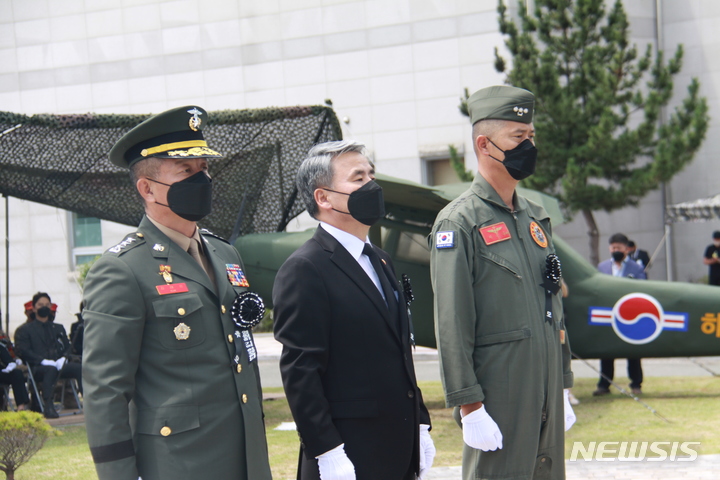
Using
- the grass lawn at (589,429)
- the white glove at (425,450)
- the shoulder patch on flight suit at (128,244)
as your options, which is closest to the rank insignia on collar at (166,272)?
the shoulder patch on flight suit at (128,244)

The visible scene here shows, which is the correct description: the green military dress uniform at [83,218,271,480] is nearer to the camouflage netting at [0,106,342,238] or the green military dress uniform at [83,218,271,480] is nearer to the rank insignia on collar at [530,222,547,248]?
the rank insignia on collar at [530,222,547,248]

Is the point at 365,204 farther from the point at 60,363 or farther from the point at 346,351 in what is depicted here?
the point at 60,363

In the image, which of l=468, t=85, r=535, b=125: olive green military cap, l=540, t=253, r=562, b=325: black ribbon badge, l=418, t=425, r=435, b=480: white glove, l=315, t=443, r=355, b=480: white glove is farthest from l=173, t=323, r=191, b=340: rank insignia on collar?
l=468, t=85, r=535, b=125: olive green military cap

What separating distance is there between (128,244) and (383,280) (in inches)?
37.0

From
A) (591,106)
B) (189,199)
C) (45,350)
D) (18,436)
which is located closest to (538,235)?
(189,199)

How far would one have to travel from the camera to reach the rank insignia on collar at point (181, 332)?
8.74ft

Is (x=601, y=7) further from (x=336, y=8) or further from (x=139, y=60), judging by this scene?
(x=139, y=60)

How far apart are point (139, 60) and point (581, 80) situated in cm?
1182

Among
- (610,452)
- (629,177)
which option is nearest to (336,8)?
(629,177)

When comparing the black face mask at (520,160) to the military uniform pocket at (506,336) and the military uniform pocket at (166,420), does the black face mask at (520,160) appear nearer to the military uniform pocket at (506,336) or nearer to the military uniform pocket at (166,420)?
the military uniform pocket at (506,336)

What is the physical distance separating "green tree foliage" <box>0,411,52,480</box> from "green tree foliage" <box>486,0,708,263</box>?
37.8ft

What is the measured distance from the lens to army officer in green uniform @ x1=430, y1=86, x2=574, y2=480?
3.18 meters

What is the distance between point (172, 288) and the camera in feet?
8.89

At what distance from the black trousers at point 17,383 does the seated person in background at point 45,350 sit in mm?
186
